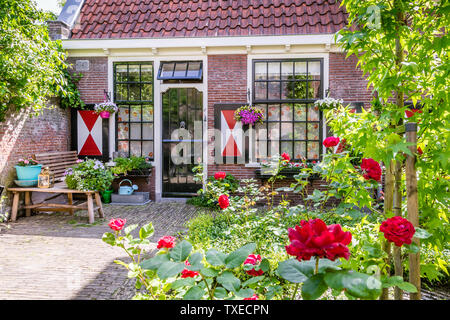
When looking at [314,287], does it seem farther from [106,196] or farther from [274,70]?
[106,196]

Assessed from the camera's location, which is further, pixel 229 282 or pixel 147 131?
pixel 147 131

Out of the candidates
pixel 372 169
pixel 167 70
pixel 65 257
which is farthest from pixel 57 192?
pixel 372 169

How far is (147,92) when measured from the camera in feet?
25.8

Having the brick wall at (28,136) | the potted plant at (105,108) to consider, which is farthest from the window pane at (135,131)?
the brick wall at (28,136)

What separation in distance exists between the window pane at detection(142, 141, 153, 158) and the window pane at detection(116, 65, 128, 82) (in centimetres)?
164

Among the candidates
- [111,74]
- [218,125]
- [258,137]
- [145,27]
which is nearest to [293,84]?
[258,137]

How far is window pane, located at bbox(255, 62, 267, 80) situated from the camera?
7445 mm

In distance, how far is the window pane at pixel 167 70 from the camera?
7.52 m

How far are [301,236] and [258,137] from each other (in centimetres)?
635

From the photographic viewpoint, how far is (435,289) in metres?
3.12

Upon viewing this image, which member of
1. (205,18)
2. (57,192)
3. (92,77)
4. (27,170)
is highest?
(205,18)

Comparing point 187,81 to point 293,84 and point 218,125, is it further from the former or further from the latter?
point 293,84

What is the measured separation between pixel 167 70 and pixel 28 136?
3282 millimetres

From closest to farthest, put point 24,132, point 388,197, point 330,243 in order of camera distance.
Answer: point 330,243 → point 388,197 → point 24,132
